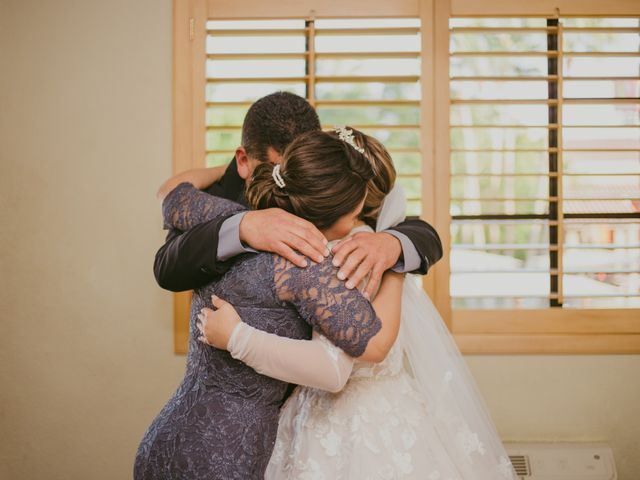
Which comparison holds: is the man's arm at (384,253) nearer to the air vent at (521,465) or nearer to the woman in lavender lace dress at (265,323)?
the woman in lavender lace dress at (265,323)

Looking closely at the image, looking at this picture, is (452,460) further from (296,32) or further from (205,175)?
(296,32)

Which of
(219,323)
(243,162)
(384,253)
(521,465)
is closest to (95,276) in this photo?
(243,162)

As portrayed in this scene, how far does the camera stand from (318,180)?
1120 millimetres

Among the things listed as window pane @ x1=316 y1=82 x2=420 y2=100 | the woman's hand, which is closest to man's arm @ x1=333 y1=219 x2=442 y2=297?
the woman's hand

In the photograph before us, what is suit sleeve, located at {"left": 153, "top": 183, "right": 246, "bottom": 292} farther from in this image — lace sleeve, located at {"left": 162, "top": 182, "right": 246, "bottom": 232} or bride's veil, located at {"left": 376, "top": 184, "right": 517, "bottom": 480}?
bride's veil, located at {"left": 376, "top": 184, "right": 517, "bottom": 480}

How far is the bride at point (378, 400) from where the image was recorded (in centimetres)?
112

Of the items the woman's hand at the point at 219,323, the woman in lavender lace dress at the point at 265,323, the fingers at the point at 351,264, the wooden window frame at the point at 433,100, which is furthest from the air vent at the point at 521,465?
the woman's hand at the point at 219,323

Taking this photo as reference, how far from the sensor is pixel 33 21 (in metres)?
2.23

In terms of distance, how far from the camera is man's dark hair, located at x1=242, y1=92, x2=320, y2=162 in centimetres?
138

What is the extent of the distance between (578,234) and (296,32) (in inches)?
51.7

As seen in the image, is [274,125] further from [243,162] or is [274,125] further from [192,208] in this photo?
[192,208]

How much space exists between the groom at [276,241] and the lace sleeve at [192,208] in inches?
1.4

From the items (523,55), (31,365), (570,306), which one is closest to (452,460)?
(570,306)

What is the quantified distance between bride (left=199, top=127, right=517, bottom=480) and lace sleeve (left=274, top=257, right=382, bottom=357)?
6 cm
